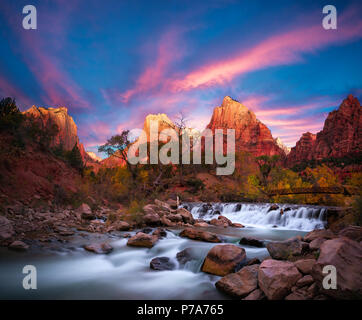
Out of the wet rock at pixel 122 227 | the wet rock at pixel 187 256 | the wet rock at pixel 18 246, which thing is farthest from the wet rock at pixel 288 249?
the wet rock at pixel 122 227

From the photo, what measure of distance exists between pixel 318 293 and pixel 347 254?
0.79 m

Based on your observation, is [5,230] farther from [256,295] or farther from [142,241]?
[256,295]

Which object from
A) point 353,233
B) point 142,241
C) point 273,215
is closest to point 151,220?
point 142,241

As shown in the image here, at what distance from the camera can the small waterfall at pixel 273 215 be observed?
43.8ft

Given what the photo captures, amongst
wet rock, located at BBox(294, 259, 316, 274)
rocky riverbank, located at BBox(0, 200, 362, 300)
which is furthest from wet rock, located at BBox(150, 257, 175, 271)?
wet rock, located at BBox(294, 259, 316, 274)

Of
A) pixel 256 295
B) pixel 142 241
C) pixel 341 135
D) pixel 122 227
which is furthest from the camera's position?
pixel 341 135

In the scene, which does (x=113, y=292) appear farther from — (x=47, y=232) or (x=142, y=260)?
(x=47, y=232)

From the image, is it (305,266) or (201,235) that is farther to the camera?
(201,235)

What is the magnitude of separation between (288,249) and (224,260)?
5.38 ft

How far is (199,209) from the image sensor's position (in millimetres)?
21641

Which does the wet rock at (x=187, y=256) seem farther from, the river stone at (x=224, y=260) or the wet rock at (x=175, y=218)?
the wet rock at (x=175, y=218)

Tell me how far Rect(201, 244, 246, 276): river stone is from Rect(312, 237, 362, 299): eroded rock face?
82.0 inches

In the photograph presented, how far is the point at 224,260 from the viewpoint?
5.25m
